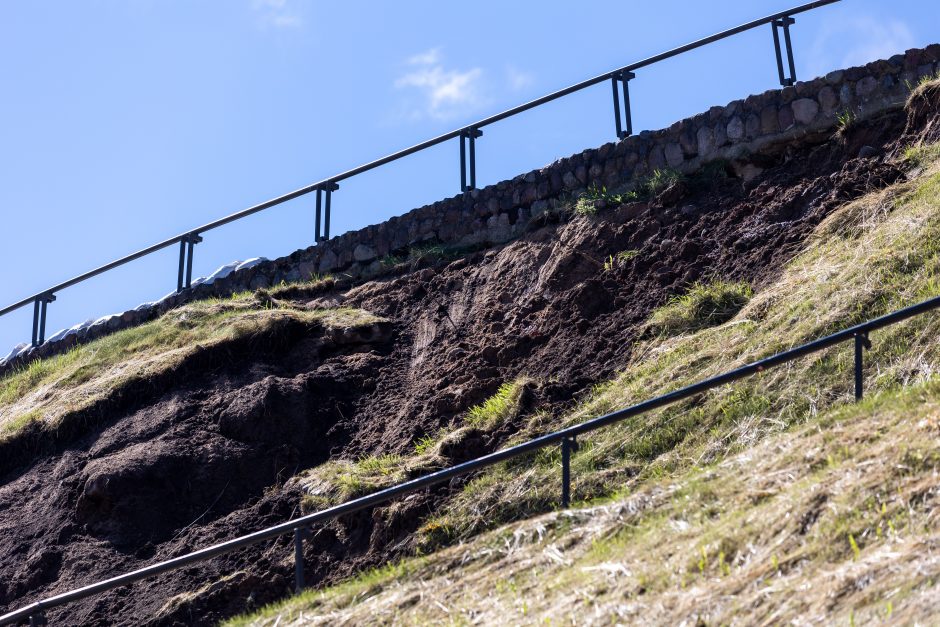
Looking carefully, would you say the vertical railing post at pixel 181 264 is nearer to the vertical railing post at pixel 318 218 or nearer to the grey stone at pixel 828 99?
the vertical railing post at pixel 318 218

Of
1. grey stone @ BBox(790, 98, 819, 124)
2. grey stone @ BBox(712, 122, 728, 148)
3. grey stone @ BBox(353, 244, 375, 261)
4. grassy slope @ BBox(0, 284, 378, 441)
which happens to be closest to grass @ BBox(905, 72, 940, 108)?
grey stone @ BBox(790, 98, 819, 124)

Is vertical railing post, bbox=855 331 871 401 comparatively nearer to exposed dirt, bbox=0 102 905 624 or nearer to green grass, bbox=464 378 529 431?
exposed dirt, bbox=0 102 905 624

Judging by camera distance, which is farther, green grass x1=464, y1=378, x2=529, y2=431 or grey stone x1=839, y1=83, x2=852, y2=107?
grey stone x1=839, y1=83, x2=852, y2=107

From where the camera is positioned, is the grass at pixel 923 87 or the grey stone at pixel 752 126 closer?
the grass at pixel 923 87

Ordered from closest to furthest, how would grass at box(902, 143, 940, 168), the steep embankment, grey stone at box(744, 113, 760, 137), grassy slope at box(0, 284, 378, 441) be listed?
the steep embankment, grass at box(902, 143, 940, 168), grey stone at box(744, 113, 760, 137), grassy slope at box(0, 284, 378, 441)

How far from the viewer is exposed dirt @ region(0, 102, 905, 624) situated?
1078 cm

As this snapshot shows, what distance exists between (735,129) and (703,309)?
9.95 ft

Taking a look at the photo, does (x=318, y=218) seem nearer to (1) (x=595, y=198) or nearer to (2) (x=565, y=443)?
(1) (x=595, y=198)

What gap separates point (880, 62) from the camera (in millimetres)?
13266

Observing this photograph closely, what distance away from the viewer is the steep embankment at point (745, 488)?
20.4 ft

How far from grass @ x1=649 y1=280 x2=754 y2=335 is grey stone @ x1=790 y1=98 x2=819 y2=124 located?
8.50ft

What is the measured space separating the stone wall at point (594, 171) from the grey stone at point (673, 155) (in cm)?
1

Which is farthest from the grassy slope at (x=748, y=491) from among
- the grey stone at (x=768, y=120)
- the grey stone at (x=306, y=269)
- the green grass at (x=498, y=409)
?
the grey stone at (x=306, y=269)

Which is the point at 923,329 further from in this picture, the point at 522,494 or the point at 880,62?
the point at 880,62
